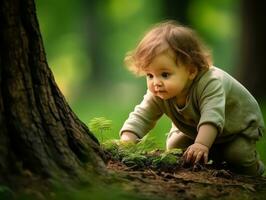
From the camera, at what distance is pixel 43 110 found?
459cm

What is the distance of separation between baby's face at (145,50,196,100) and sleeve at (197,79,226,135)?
15cm

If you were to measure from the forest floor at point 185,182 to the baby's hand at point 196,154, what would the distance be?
0.20 ft

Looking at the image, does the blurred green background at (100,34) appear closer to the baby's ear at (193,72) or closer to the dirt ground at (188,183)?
the baby's ear at (193,72)

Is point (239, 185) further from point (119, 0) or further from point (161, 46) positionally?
point (119, 0)

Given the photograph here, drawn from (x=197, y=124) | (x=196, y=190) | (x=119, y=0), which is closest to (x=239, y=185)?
(x=196, y=190)

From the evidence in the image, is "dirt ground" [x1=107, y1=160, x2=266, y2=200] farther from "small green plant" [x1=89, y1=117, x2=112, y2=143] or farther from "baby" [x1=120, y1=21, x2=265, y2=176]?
"small green plant" [x1=89, y1=117, x2=112, y2=143]

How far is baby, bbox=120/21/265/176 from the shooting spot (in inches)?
221

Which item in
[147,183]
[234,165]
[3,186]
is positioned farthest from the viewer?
[234,165]

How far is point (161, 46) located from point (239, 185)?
1144 mm

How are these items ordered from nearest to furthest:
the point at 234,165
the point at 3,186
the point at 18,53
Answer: the point at 3,186, the point at 18,53, the point at 234,165

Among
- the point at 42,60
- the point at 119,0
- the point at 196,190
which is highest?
the point at 119,0

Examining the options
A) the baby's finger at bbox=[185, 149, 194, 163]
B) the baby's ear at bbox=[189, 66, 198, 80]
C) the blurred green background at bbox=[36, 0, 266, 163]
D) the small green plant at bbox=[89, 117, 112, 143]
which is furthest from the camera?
the blurred green background at bbox=[36, 0, 266, 163]

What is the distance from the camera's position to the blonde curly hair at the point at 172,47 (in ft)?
18.5

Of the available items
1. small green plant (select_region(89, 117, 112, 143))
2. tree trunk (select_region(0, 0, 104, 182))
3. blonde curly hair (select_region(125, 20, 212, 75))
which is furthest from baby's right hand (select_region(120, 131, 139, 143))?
tree trunk (select_region(0, 0, 104, 182))
